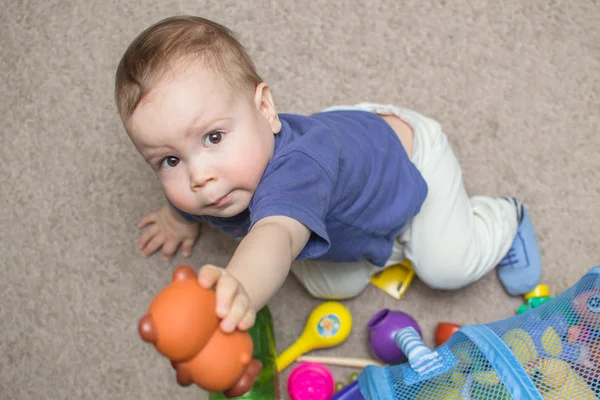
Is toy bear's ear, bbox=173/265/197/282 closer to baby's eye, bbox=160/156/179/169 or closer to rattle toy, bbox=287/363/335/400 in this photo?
baby's eye, bbox=160/156/179/169

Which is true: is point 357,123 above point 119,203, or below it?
above

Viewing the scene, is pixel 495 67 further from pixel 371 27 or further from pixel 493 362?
pixel 493 362

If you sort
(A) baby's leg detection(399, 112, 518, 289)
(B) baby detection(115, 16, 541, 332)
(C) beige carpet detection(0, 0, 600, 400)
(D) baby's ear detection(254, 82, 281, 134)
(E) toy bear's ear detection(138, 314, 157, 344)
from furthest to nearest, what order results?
(C) beige carpet detection(0, 0, 600, 400) < (A) baby's leg detection(399, 112, 518, 289) < (D) baby's ear detection(254, 82, 281, 134) < (B) baby detection(115, 16, 541, 332) < (E) toy bear's ear detection(138, 314, 157, 344)

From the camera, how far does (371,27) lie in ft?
3.62

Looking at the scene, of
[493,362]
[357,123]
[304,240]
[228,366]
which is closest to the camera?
[228,366]

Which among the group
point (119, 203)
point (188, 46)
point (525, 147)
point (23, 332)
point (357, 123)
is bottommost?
point (23, 332)

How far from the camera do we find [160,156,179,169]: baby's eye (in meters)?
0.60

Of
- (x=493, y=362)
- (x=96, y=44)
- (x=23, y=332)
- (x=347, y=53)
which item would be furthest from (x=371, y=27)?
(x=23, y=332)

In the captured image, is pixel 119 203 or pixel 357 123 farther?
pixel 119 203

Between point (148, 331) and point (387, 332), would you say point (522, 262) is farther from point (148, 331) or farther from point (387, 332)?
point (148, 331)

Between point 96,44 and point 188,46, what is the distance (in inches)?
24.5

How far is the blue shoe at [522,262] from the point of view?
949 millimetres

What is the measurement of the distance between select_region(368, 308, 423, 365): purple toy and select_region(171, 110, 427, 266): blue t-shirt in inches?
4.3

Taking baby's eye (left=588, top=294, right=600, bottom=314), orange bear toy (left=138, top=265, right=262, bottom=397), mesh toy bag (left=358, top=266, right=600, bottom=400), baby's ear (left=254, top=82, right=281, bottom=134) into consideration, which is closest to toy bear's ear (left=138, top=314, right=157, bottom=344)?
orange bear toy (left=138, top=265, right=262, bottom=397)
